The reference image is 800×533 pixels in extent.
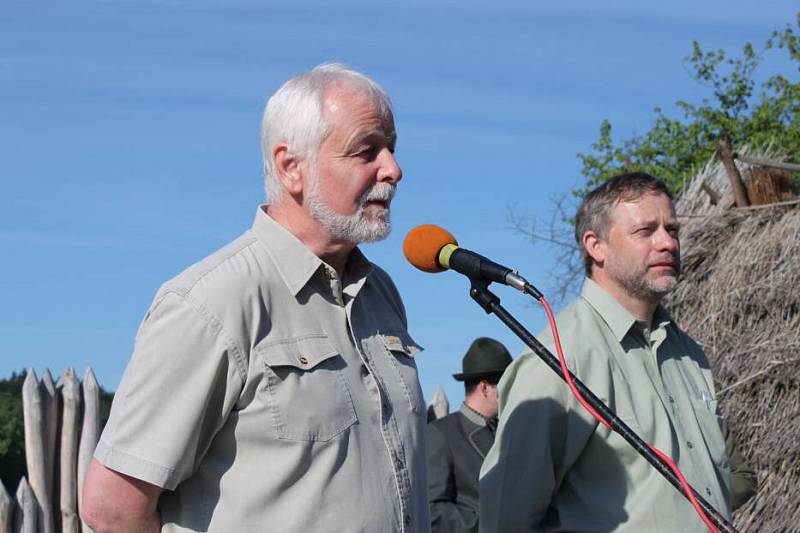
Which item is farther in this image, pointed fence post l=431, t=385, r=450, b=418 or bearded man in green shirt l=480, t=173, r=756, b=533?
pointed fence post l=431, t=385, r=450, b=418

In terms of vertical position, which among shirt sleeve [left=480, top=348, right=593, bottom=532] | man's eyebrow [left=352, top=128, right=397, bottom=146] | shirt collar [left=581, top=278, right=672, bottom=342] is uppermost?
man's eyebrow [left=352, top=128, right=397, bottom=146]

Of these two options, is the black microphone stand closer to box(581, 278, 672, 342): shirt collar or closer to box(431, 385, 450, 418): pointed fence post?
box(581, 278, 672, 342): shirt collar

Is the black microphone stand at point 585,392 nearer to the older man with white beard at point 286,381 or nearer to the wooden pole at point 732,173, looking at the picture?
the older man with white beard at point 286,381

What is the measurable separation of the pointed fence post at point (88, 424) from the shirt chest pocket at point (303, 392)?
530cm

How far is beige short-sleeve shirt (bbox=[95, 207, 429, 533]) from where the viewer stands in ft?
8.76

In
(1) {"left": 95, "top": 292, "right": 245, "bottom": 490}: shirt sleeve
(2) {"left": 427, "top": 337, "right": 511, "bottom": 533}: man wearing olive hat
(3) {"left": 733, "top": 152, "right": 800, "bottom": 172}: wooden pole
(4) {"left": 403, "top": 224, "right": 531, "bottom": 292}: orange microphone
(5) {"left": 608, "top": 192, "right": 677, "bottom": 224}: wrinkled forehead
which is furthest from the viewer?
(3) {"left": 733, "top": 152, "right": 800, "bottom": 172}: wooden pole

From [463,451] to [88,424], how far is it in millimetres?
2742

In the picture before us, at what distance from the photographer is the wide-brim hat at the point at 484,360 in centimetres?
688

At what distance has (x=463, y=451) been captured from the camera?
6324 millimetres

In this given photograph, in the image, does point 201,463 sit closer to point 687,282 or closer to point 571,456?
point 571,456

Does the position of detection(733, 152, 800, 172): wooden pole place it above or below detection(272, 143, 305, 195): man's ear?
above

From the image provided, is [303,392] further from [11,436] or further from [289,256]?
[11,436]

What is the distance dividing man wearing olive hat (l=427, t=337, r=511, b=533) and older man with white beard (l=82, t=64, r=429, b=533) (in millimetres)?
3075

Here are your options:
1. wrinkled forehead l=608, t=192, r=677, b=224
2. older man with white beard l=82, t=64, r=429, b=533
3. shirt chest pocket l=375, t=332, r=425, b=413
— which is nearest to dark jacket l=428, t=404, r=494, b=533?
wrinkled forehead l=608, t=192, r=677, b=224
